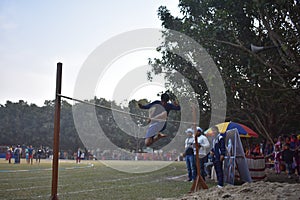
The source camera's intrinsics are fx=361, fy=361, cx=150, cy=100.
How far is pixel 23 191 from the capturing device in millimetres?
9617

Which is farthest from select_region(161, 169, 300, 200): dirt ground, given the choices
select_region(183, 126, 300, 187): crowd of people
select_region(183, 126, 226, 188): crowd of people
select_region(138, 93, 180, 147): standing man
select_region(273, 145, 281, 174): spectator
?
select_region(273, 145, 281, 174): spectator

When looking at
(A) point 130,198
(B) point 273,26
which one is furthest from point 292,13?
(A) point 130,198

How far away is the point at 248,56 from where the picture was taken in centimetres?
1455

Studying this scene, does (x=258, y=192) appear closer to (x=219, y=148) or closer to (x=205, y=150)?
(x=219, y=148)

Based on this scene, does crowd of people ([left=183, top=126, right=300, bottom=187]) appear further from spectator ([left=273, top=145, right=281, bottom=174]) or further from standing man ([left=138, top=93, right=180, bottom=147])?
standing man ([left=138, top=93, right=180, bottom=147])

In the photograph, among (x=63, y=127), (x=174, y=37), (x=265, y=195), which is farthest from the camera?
(x=63, y=127)

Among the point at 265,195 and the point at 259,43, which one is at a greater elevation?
the point at 259,43

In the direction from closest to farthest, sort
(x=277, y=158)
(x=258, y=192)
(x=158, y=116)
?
(x=258, y=192) < (x=158, y=116) < (x=277, y=158)

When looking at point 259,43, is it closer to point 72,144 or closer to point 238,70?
point 238,70

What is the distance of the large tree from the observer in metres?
12.2

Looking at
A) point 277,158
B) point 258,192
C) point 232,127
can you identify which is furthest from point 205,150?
point 277,158

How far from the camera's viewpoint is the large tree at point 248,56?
12180mm

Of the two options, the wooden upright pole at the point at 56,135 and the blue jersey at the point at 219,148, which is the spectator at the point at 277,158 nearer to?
the blue jersey at the point at 219,148

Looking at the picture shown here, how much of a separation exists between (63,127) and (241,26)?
47327 mm
